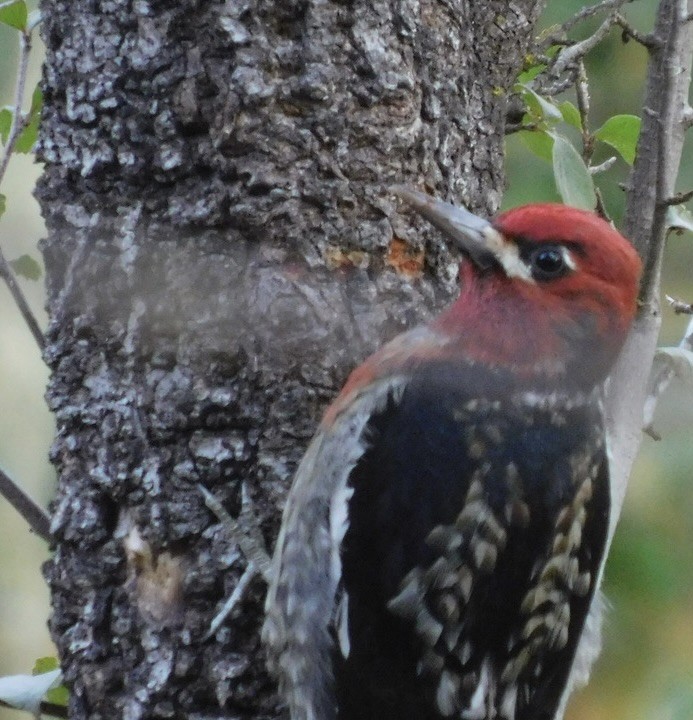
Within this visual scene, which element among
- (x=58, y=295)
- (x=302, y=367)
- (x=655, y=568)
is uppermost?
(x=58, y=295)

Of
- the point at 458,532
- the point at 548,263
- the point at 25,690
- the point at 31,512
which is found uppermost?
the point at 548,263

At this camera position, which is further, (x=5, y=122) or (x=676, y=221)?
(x=5, y=122)

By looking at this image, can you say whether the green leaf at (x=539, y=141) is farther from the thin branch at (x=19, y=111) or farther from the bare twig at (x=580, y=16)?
the thin branch at (x=19, y=111)

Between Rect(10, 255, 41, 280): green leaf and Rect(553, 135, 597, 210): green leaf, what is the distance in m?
1.08

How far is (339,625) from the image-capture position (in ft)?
7.42

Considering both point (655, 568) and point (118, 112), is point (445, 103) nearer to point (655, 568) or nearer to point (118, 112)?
point (118, 112)

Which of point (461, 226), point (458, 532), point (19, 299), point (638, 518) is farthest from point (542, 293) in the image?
point (638, 518)

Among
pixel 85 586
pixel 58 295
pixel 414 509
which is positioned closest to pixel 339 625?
pixel 414 509

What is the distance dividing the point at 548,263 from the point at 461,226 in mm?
191

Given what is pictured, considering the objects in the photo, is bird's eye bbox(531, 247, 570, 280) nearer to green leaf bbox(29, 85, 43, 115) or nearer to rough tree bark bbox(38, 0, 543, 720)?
rough tree bark bbox(38, 0, 543, 720)

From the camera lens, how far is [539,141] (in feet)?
8.47

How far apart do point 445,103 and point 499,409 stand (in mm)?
619

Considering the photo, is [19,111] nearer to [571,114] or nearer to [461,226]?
[461,226]

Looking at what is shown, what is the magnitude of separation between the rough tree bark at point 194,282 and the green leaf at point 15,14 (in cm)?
6
